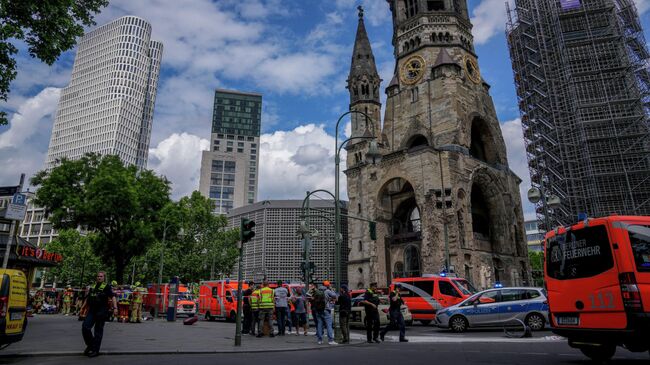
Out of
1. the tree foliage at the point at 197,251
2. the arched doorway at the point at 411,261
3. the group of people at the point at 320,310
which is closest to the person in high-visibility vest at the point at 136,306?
the group of people at the point at 320,310

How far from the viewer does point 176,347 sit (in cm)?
909

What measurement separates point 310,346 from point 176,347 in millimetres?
3178

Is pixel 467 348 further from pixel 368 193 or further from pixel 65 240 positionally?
pixel 65 240

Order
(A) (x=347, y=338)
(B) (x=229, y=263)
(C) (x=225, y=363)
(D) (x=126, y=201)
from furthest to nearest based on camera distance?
(B) (x=229, y=263) < (D) (x=126, y=201) < (A) (x=347, y=338) < (C) (x=225, y=363)

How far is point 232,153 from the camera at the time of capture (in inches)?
4865

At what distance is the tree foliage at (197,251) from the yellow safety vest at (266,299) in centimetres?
2987

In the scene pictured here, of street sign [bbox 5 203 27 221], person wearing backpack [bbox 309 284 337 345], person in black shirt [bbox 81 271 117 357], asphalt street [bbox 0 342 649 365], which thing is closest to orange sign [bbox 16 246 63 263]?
street sign [bbox 5 203 27 221]

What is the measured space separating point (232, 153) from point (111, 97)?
1481 inches

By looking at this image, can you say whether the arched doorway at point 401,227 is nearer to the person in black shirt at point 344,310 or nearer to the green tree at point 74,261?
the person in black shirt at point 344,310

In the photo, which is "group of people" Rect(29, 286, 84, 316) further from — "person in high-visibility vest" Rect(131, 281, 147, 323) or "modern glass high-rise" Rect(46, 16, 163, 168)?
"modern glass high-rise" Rect(46, 16, 163, 168)

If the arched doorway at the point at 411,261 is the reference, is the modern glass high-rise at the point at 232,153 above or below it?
above

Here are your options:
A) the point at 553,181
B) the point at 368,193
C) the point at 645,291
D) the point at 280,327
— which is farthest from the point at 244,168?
the point at 645,291

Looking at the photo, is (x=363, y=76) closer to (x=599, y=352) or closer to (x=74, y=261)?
(x=599, y=352)

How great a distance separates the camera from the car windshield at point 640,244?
20.3 ft
